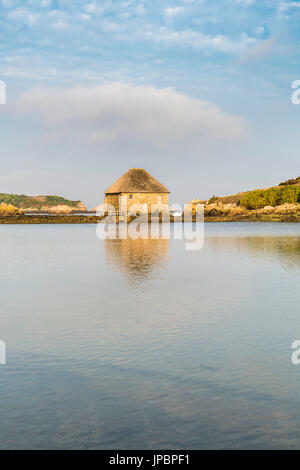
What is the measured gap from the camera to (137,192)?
8425 centimetres

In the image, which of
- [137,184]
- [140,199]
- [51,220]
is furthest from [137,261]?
[137,184]

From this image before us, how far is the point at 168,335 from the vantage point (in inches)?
386

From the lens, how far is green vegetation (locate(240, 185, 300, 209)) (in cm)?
9075

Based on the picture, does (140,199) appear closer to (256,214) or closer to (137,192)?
(137,192)

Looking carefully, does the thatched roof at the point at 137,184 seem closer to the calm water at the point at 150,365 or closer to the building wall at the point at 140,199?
the building wall at the point at 140,199

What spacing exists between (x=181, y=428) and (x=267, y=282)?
11976mm

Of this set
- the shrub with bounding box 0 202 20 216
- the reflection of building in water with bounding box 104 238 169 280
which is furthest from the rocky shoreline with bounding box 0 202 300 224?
the reflection of building in water with bounding box 104 238 169 280

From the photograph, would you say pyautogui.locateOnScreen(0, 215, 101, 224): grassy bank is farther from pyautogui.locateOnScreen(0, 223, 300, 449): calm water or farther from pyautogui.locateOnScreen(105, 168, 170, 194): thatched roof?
pyautogui.locateOnScreen(0, 223, 300, 449): calm water

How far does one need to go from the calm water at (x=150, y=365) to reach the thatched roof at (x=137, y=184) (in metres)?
68.0

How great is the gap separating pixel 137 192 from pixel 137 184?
1.65 m

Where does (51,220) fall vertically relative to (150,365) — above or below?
above

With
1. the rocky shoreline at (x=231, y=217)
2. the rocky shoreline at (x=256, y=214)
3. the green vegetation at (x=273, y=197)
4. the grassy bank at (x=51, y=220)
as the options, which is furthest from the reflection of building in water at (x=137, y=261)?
the green vegetation at (x=273, y=197)
